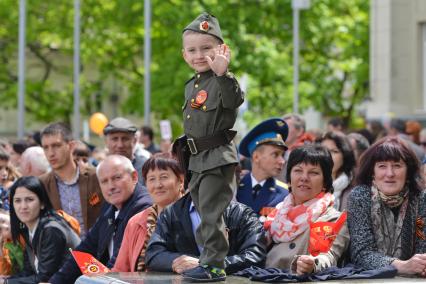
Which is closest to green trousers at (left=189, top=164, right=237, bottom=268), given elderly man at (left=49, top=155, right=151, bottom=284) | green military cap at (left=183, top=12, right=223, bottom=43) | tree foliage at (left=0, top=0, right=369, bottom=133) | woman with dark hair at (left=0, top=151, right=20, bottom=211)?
green military cap at (left=183, top=12, right=223, bottom=43)

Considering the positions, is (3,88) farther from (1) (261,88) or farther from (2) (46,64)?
(1) (261,88)

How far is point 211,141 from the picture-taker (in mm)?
5699

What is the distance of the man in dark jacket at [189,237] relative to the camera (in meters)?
6.50

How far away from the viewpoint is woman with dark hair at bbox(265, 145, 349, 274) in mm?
6496

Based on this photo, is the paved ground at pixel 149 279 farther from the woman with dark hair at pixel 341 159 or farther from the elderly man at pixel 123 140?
the elderly man at pixel 123 140

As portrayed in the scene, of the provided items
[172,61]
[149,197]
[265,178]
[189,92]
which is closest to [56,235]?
[149,197]

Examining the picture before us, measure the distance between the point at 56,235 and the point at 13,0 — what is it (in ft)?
94.1

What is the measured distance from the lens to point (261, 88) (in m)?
31.7

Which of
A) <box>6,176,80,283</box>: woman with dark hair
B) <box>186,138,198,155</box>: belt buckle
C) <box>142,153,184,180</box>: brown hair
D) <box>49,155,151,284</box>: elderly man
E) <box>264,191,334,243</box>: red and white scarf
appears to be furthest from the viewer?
<box>6,176,80,283</box>: woman with dark hair

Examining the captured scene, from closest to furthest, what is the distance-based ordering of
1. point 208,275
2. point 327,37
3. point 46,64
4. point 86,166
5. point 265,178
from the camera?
point 208,275, point 265,178, point 86,166, point 327,37, point 46,64

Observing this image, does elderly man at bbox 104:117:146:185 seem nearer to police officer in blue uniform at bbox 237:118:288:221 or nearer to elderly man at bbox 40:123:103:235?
elderly man at bbox 40:123:103:235

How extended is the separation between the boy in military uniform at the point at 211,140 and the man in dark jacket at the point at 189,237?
74 centimetres

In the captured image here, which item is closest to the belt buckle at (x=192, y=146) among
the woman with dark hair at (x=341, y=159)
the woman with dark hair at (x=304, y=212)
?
the woman with dark hair at (x=304, y=212)

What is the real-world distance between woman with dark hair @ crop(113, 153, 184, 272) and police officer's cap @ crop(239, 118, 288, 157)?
182 cm
